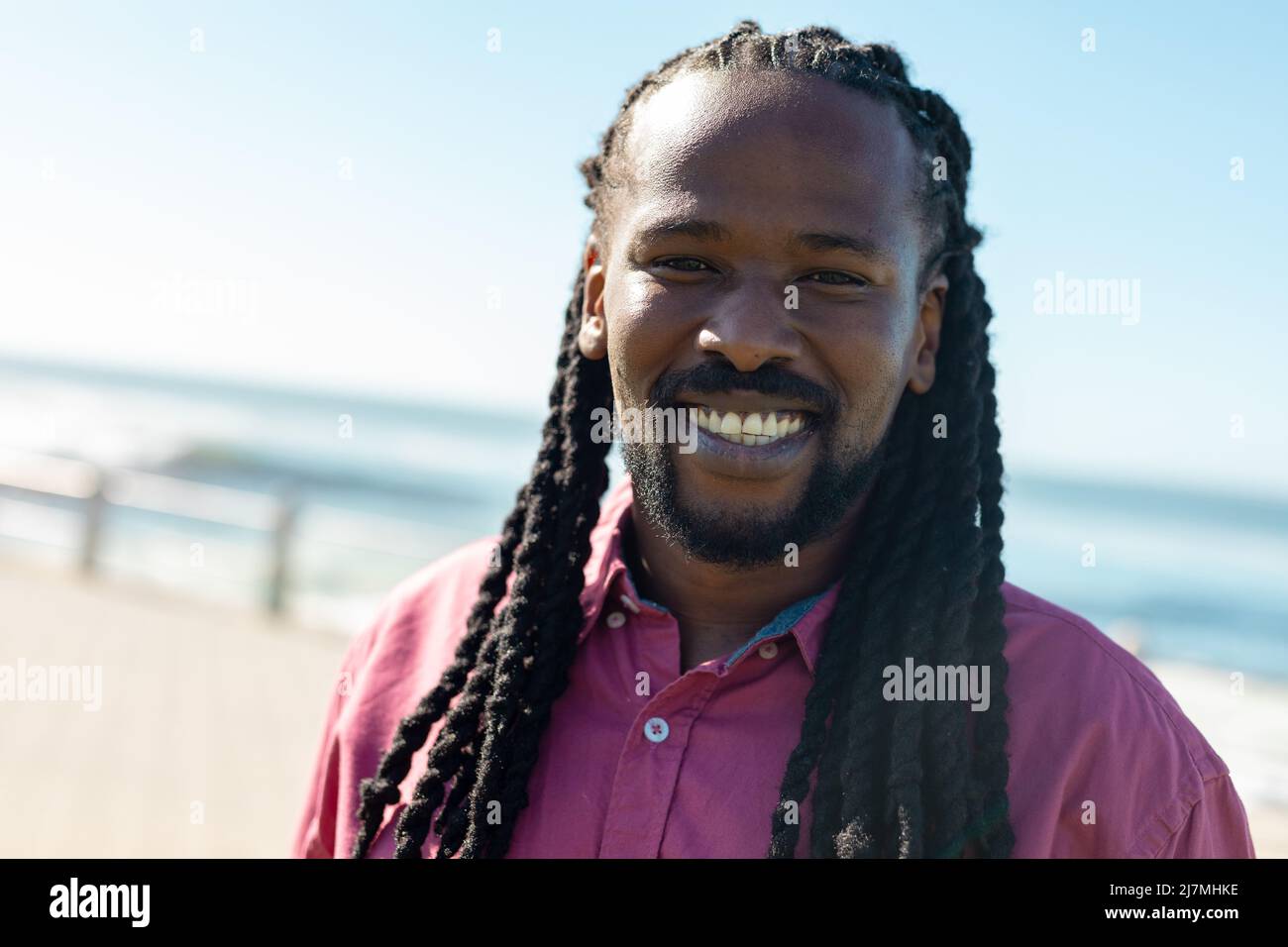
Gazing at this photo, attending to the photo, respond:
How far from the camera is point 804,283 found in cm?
234

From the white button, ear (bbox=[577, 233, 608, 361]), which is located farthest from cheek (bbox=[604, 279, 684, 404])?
the white button

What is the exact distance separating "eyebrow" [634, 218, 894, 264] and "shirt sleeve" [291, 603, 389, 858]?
1195 millimetres

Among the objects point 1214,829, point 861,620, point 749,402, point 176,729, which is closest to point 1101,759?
point 1214,829

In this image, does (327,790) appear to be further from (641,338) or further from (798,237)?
(798,237)

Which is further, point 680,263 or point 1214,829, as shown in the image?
point 680,263

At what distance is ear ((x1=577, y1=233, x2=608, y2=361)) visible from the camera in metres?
2.79

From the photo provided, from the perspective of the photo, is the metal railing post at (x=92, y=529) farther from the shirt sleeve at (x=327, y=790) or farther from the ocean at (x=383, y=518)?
the shirt sleeve at (x=327, y=790)

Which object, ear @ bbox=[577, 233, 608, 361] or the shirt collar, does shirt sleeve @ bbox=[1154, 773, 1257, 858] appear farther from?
ear @ bbox=[577, 233, 608, 361]

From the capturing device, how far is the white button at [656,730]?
7.50 ft

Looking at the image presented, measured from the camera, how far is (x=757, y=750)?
2289 millimetres

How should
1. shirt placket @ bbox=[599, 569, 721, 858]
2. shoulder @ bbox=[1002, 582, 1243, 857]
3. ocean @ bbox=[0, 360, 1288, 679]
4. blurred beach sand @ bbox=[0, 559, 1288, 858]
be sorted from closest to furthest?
shoulder @ bbox=[1002, 582, 1243, 857]
shirt placket @ bbox=[599, 569, 721, 858]
blurred beach sand @ bbox=[0, 559, 1288, 858]
ocean @ bbox=[0, 360, 1288, 679]

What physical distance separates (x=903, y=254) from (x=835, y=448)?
0.42 meters

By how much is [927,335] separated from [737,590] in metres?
0.71
